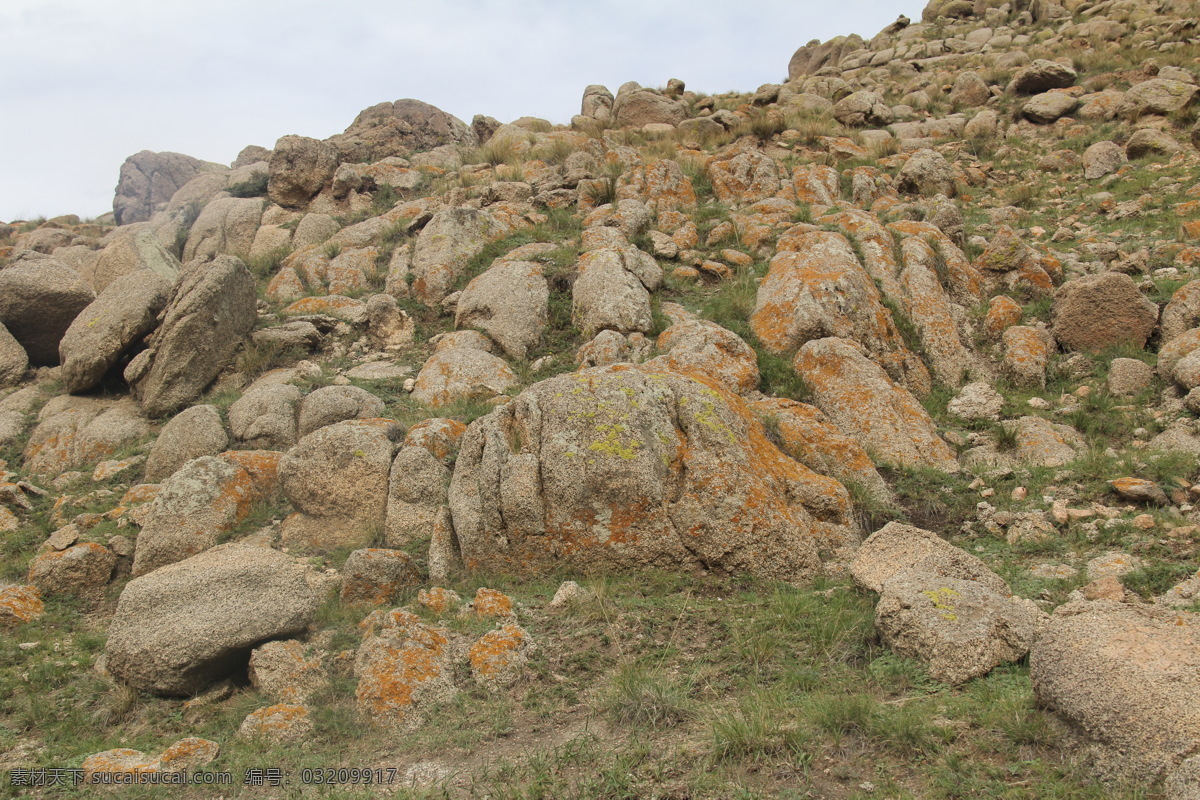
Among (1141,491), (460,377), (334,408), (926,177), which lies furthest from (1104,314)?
(334,408)

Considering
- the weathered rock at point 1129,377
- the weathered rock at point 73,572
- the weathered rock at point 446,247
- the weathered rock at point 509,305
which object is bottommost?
the weathered rock at point 73,572

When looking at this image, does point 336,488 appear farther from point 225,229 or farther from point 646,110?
point 646,110

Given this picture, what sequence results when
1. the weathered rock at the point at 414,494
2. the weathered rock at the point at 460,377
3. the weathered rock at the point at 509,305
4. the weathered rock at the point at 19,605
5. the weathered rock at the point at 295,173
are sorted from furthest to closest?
the weathered rock at the point at 295,173 → the weathered rock at the point at 509,305 → the weathered rock at the point at 460,377 → the weathered rock at the point at 414,494 → the weathered rock at the point at 19,605

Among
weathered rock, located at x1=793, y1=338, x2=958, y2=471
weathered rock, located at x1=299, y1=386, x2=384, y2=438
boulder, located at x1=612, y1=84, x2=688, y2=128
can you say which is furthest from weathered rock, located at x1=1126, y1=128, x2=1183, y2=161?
weathered rock, located at x1=299, y1=386, x2=384, y2=438

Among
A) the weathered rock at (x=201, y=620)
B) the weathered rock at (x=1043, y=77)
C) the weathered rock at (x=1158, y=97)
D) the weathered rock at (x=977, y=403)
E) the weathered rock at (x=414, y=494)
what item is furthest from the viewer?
the weathered rock at (x=1043, y=77)

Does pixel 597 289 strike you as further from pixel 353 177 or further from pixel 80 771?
pixel 353 177

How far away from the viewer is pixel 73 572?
24.5ft

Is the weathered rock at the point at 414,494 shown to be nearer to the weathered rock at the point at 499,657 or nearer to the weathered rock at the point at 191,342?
the weathered rock at the point at 499,657

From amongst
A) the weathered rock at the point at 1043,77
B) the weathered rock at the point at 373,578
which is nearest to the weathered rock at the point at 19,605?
the weathered rock at the point at 373,578

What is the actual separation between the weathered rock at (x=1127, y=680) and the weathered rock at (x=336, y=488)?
6.10m

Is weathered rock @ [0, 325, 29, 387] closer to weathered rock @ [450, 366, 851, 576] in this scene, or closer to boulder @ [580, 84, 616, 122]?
weathered rock @ [450, 366, 851, 576]

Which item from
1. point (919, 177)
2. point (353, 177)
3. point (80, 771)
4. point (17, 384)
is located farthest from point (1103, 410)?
point (353, 177)

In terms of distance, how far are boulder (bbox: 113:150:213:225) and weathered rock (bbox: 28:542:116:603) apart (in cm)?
2186

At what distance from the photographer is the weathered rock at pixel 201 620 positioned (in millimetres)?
5668
